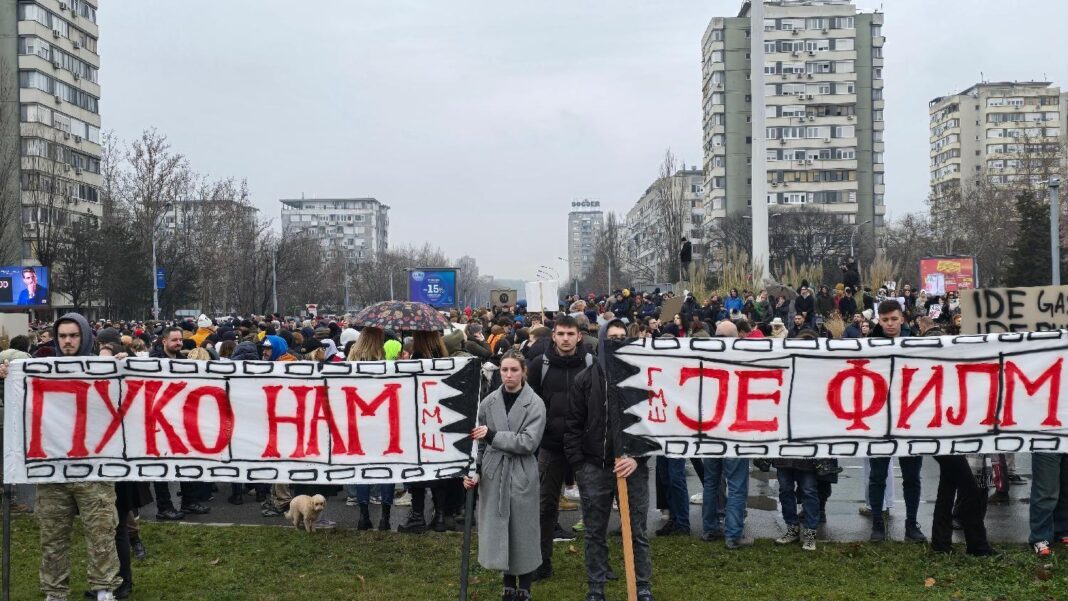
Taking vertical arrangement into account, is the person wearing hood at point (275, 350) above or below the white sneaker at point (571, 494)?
above

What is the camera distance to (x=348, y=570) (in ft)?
26.3

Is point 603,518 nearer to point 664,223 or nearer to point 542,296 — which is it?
point 542,296

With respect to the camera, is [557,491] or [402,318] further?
[402,318]

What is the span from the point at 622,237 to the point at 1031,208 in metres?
98.4

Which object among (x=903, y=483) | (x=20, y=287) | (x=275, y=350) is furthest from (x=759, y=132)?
(x=903, y=483)

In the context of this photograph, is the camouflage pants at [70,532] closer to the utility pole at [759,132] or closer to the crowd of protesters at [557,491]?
the crowd of protesters at [557,491]

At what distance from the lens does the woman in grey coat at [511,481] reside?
6.89 metres

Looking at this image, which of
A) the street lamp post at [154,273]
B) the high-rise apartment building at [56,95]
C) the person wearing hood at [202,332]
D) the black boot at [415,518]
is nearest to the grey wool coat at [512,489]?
the black boot at [415,518]

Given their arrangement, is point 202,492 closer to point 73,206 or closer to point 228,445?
point 228,445

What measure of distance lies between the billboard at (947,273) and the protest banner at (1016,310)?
2437cm

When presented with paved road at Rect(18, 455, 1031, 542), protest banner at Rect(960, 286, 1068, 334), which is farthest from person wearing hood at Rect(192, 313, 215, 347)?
protest banner at Rect(960, 286, 1068, 334)

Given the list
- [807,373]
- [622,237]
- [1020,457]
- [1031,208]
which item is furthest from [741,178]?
[807,373]

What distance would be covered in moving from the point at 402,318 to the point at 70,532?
11.0ft

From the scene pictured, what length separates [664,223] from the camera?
7325 cm
